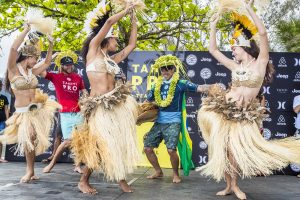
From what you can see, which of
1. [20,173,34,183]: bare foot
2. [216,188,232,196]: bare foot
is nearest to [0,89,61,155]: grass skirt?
[20,173,34,183]: bare foot

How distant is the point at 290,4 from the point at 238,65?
20630 mm

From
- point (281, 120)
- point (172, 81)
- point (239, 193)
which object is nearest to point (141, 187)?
point (239, 193)

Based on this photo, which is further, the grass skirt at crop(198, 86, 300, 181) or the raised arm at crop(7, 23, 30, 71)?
the raised arm at crop(7, 23, 30, 71)

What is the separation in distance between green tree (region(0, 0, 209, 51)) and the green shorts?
7.94 feet

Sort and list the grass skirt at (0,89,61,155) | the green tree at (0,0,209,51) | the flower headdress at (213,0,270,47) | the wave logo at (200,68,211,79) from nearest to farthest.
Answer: the flower headdress at (213,0,270,47) → the grass skirt at (0,89,61,155) → the wave logo at (200,68,211,79) → the green tree at (0,0,209,51)

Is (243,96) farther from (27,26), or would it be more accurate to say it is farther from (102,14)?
(27,26)

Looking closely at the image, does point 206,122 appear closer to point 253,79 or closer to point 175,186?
point 253,79

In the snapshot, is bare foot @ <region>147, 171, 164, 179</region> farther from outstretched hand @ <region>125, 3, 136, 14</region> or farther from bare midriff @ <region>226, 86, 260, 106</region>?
outstretched hand @ <region>125, 3, 136, 14</region>

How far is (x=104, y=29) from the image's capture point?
4.07m

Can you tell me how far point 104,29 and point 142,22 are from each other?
11.0 ft

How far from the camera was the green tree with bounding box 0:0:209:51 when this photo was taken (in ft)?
25.1

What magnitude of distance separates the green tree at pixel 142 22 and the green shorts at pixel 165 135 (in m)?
2.42

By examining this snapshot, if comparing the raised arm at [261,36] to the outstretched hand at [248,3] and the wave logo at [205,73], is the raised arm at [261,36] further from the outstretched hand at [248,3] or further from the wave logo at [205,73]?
the wave logo at [205,73]

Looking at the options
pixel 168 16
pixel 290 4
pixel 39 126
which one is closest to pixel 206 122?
pixel 39 126
